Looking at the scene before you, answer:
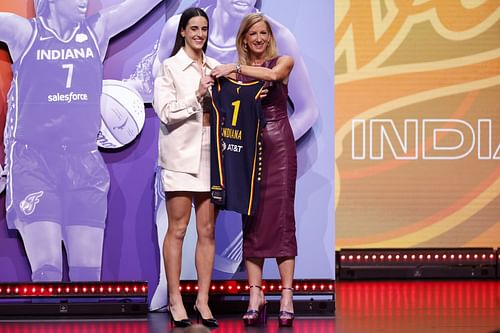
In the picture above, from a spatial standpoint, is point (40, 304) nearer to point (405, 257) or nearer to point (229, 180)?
point (229, 180)

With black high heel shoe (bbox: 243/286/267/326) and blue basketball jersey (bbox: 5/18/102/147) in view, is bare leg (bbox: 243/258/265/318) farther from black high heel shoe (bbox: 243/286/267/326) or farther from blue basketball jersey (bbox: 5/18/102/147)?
blue basketball jersey (bbox: 5/18/102/147)

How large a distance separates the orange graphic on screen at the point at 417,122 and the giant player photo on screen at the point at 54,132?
9.56 ft

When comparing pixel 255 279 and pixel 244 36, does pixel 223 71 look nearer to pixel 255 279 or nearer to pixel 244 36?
pixel 244 36

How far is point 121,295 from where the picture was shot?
5898 millimetres

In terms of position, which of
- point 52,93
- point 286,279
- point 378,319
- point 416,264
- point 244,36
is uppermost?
point 244,36

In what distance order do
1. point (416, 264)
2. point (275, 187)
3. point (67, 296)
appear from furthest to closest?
point (416, 264) < point (67, 296) < point (275, 187)

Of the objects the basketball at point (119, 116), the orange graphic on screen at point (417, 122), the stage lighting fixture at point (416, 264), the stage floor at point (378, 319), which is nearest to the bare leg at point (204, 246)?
the stage floor at point (378, 319)

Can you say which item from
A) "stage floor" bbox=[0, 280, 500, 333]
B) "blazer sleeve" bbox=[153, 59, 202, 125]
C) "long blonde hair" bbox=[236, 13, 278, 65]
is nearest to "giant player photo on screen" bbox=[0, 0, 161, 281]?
"stage floor" bbox=[0, 280, 500, 333]

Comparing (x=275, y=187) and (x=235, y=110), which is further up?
(x=235, y=110)

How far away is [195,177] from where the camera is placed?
5355 millimetres

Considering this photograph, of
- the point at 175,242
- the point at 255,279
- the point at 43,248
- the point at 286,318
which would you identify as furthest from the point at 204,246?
the point at 43,248

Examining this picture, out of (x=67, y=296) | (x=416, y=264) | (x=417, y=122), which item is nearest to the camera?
(x=67, y=296)

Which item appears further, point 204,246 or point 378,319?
point 378,319

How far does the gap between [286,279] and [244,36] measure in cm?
133
